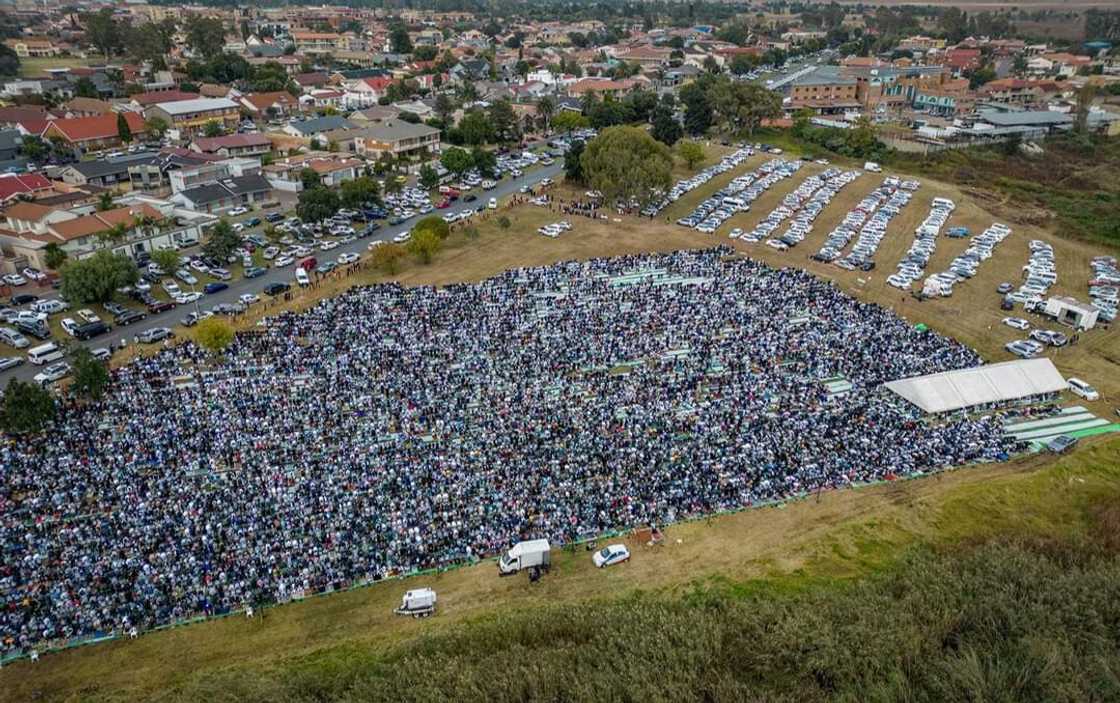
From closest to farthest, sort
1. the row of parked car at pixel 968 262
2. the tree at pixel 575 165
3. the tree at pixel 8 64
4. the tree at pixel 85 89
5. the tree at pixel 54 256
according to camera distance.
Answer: the row of parked car at pixel 968 262 → the tree at pixel 54 256 → the tree at pixel 575 165 → the tree at pixel 85 89 → the tree at pixel 8 64

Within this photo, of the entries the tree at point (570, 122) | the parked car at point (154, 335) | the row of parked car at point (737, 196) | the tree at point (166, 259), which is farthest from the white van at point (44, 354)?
the tree at point (570, 122)

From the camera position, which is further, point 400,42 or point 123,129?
point 400,42

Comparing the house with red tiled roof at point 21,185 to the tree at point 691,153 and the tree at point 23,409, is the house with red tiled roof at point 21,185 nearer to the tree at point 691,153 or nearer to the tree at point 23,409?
the tree at point 23,409

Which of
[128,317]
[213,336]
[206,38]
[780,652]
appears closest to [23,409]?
[213,336]

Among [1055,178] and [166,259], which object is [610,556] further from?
[1055,178]

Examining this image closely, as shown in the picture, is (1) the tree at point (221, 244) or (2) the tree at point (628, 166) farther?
(2) the tree at point (628, 166)

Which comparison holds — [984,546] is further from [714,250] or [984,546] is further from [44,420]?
[44,420]
